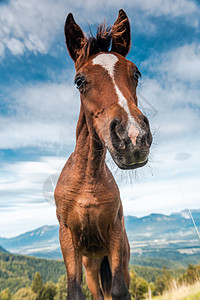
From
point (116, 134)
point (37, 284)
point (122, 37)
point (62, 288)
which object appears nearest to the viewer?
point (116, 134)

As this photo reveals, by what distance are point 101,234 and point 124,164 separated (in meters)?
1.76

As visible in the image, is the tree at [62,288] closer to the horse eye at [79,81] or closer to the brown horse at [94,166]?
the brown horse at [94,166]

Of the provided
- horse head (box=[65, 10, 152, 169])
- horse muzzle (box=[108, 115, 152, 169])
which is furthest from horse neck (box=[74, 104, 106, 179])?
horse muzzle (box=[108, 115, 152, 169])

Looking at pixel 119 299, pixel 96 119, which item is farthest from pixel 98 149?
pixel 119 299

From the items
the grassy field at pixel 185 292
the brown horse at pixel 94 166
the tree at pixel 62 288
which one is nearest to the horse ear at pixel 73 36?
the brown horse at pixel 94 166

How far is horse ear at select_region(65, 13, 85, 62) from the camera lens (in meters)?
3.41

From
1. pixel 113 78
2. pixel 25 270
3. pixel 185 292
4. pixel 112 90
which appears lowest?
pixel 25 270

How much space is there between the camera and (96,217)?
3.23 m

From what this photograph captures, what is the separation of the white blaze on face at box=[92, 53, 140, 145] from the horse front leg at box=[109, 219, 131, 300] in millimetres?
2030

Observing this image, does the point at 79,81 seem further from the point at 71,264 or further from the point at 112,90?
the point at 71,264

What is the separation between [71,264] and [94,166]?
5.18 ft

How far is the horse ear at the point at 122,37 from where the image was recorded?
12.0ft

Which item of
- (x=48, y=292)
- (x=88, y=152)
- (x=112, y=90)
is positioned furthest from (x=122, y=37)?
(x=48, y=292)

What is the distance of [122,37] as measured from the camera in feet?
12.2
